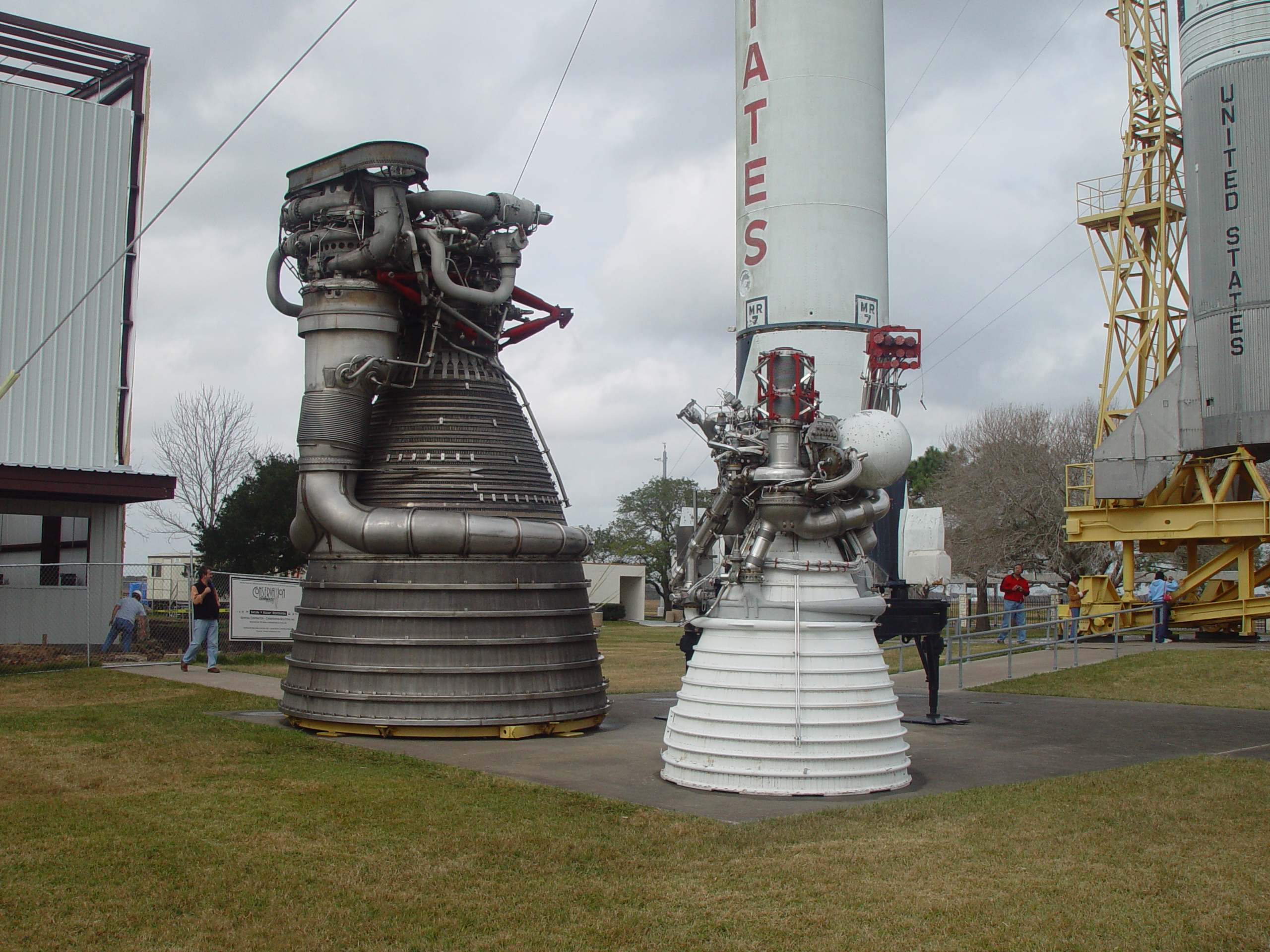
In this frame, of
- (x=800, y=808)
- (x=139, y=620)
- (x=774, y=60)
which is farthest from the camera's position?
(x=139, y=620)

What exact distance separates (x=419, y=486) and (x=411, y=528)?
605mm

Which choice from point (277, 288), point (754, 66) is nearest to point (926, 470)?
point (754, 66)

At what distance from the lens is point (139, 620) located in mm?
19406

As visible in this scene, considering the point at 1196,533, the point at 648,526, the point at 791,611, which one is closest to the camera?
the point at 791,611

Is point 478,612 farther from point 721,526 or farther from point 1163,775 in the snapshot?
point 1163,775

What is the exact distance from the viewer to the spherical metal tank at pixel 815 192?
52.4 feet

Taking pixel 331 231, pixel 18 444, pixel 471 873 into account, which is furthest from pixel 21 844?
pixel 18 444

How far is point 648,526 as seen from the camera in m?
57.2

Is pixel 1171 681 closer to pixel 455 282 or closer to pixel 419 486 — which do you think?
pixel 419 486

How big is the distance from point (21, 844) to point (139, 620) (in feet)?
47.5

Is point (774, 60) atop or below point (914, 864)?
atop

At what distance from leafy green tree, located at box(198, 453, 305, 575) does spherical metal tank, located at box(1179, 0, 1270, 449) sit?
24.7 meters

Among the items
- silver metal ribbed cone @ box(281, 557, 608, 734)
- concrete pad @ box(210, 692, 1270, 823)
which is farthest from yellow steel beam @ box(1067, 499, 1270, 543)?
silver metal ribbed cone @ box(281, 557, 608, 734)

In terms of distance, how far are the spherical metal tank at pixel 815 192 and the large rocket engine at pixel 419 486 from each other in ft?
18.0
